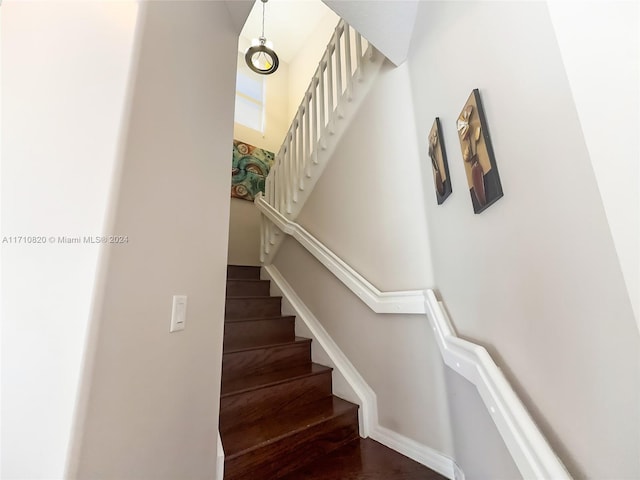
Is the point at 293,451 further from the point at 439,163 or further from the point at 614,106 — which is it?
the point at 614,106

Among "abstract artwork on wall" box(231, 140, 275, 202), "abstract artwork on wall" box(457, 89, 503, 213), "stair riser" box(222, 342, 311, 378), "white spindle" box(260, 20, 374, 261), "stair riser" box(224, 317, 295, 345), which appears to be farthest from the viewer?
"abstract artwork on wall" box(231, 140, 275, 202)

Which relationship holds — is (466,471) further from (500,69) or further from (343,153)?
(343,153)

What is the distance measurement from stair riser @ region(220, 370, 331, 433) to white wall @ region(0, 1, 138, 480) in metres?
0.89

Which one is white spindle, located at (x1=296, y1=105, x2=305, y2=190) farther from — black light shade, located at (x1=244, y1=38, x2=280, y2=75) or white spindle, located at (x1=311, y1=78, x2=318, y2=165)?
black light shade, located at (x1=244, y1=38, x2=280, y2=75)

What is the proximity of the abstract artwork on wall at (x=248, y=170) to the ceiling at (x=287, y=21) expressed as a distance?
1.85m

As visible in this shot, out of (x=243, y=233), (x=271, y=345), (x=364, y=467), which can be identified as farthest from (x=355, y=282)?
(x=243, y=233)

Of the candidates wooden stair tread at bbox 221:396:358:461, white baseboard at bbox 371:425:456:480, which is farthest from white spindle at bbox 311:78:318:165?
white baseboard at bbox 371:425:456:480

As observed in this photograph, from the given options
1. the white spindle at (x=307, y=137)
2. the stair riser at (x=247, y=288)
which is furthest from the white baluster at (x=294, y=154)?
the stair riser at (x=247, y=288)

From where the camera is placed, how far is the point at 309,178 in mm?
2439

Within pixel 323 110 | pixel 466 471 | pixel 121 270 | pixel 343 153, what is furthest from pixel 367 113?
pixel 466 471

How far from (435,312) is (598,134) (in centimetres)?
90

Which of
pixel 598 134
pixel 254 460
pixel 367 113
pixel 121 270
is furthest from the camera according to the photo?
pixel 367 113

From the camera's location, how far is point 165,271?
0.88 m

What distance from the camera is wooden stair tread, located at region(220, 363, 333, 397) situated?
1492mm
